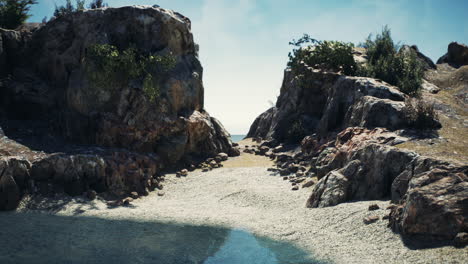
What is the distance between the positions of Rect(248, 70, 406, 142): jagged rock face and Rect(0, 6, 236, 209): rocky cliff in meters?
10.1

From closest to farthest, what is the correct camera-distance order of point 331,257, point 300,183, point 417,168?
point 331,257 → point 417,168 → point 300,183

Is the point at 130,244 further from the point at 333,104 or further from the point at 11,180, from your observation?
the point at 333,104

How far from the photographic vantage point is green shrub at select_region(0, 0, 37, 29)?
4206 centimetres

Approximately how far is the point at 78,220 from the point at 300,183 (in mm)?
17054

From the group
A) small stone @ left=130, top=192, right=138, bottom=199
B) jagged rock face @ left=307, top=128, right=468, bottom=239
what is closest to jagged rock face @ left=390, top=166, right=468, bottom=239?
jagged rock face @ left=307, top=128, right=468, bottom=239

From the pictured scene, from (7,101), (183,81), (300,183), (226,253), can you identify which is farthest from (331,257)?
(7,101)

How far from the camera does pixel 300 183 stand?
3058 centimetres

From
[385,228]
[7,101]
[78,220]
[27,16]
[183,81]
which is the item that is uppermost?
[27,16]

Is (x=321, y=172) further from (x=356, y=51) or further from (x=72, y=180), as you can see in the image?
(x=356, y=51)

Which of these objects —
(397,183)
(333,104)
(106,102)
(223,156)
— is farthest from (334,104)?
(106,102)

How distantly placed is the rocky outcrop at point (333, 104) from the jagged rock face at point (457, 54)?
84.5 feet

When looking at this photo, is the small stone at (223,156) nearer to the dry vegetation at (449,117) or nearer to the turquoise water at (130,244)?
the turquoise water at (130,244)

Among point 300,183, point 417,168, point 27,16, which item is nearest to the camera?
point 417,168

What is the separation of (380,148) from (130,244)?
618 inches
